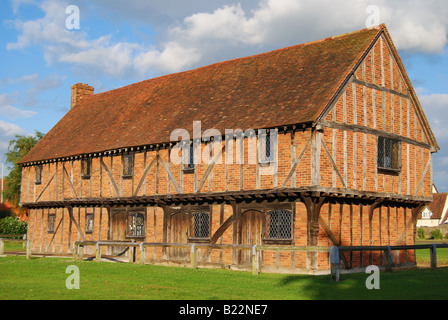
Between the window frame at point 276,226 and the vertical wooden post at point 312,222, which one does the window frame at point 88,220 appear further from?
the vertical wooden post at point 312,222

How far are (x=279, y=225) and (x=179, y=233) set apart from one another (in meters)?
5.57

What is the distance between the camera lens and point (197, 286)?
16031 millimetres

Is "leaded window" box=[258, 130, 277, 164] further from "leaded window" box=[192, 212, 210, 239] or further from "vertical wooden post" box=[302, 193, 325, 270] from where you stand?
"leaded window" box=[192, 212, 210, 239]

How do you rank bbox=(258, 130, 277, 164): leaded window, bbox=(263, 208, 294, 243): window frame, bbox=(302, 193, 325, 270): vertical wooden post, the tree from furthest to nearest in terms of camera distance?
1. the tree
2. bbox=(258, 130, 277, 164): leaded window
3. bbox=(263, 208, 294, 243): window frame
4. bbox=(302, 193, 325, 270): vertical wooden post

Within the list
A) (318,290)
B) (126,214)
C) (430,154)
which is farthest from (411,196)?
(126,214)

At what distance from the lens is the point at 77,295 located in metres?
13.8

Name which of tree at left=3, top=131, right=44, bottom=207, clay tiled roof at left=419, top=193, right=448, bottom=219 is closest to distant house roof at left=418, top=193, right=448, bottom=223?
clay tiled roof at left=419, top=193, right=448, bottom=219

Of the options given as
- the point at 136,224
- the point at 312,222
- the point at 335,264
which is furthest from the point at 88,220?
the point at 335,264

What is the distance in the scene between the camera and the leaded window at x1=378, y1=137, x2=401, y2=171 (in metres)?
24.0

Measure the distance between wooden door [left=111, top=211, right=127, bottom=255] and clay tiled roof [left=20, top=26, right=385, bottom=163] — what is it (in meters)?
3.37

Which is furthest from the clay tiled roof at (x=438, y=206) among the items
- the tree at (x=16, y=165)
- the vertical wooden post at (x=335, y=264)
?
the vertical wooden post at (x=335, y=264)

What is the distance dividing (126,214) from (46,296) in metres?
15.0
